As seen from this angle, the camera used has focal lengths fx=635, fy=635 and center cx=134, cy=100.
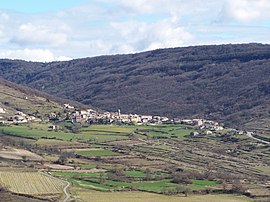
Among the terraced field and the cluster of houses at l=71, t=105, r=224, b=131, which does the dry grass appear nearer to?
the terraced field

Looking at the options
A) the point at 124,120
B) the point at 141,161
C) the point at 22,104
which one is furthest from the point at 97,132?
the point at 22,104

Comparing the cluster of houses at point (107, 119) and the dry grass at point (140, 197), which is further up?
the cluster of houses at point (107, 119)

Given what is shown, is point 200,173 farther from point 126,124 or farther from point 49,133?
point 126,124

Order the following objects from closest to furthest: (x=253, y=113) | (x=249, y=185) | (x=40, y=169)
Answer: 1. (x=249, y=185)
2. (x=40, y=169)
3. (x=253, y=113)

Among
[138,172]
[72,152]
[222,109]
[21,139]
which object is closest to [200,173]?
[138,172]

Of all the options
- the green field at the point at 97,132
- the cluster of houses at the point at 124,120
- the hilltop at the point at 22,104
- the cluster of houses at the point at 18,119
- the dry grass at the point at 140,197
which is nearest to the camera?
the dry grass at the point at 140,197

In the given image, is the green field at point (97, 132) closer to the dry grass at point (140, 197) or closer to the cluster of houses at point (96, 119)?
the cluster of houses at point (96, 119)

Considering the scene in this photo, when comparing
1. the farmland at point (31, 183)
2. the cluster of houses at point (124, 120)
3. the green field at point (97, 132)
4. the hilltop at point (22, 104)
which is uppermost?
the hilltop at point (22, 104)

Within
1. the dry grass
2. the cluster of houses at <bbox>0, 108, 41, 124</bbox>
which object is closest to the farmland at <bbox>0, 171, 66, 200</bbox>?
the dry grass

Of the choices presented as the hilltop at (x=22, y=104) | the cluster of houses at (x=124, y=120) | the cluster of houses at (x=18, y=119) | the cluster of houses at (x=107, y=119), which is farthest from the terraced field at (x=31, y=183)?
the hilltop at (x=22, y=104)
